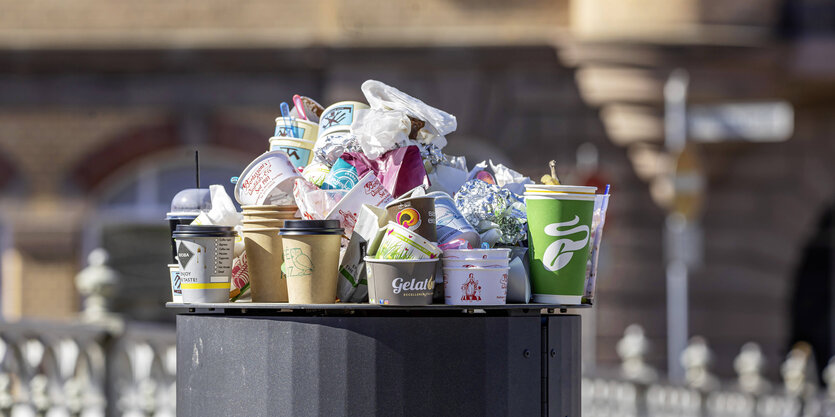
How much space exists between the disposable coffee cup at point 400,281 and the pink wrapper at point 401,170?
36 cm

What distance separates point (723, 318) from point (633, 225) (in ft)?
5.98

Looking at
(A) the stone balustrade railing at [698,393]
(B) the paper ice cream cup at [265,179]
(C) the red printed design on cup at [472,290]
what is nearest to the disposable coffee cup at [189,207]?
(B) the paper ice cream cup at [265,179]

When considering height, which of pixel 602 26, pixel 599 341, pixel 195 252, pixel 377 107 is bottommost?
pixel 599 341

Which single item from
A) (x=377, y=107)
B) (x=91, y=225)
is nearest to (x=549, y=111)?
(x=91, y=225)

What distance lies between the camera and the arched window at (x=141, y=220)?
56.7 ft

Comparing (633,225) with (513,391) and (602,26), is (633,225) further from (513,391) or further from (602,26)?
(513,391)

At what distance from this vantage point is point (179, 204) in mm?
3893

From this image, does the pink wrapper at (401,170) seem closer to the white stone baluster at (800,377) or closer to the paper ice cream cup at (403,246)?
the paper ice cream cup at (403,246)

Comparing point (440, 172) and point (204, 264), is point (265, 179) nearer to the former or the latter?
point (204, 264)

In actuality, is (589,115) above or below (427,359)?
above

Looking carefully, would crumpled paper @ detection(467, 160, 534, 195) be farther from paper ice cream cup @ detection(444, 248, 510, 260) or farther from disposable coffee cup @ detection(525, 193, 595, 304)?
paper ice cream cup @ detection(444, 248, 510, 260)

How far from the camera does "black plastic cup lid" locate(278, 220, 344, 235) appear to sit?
338 cm

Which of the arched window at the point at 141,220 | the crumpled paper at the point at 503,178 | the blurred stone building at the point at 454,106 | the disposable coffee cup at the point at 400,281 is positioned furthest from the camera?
the arched window at the point at 141,220

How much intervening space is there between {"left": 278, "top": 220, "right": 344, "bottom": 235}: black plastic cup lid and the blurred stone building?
13226 mm
